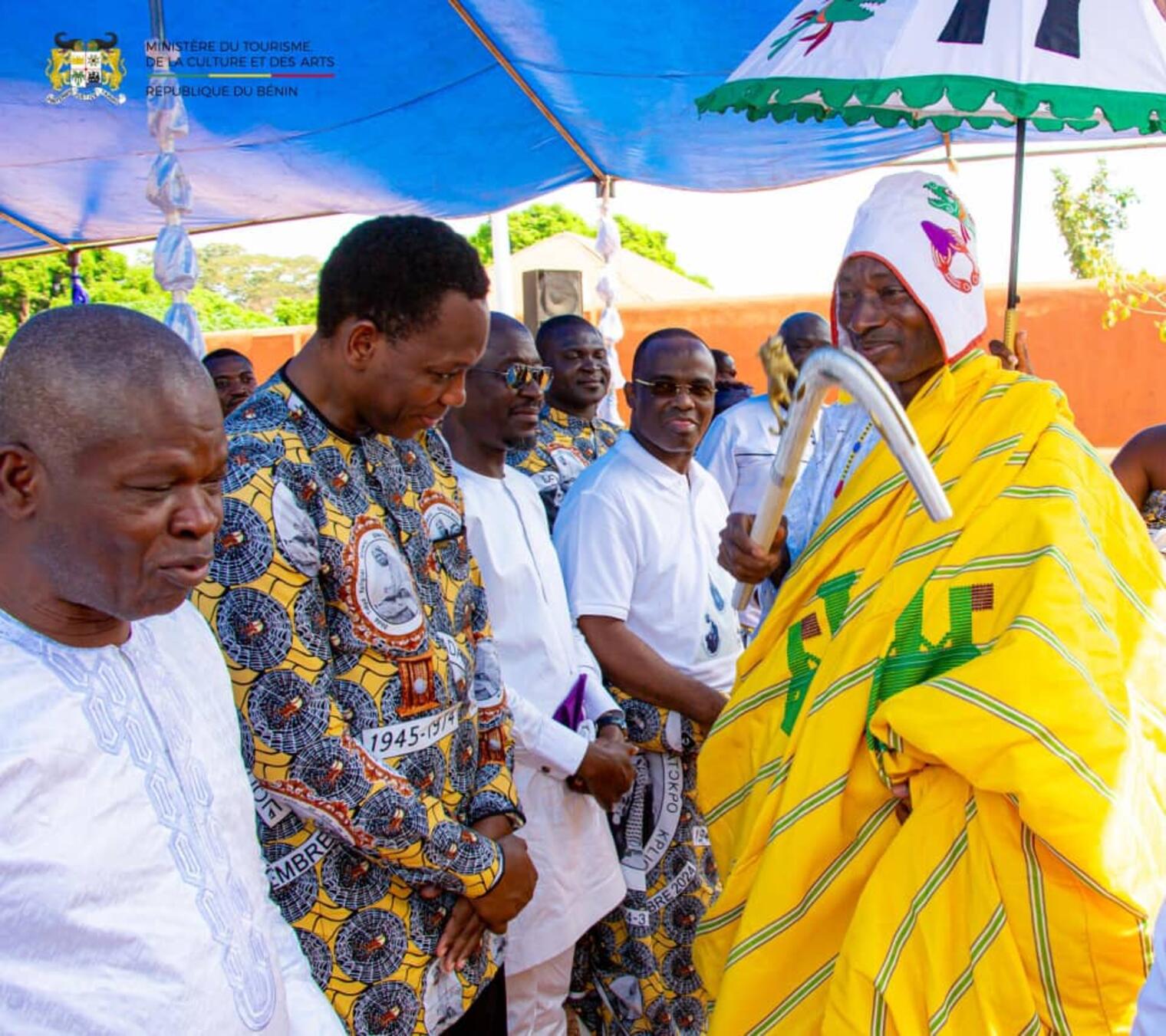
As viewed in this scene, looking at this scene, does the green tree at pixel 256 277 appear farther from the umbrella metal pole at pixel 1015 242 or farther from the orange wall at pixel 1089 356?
the umbrella metal pole at pixel 1015 242

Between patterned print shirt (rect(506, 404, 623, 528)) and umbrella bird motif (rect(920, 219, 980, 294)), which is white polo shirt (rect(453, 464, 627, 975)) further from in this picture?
umbrella bird motif (rect(920, 219, 980, 294))

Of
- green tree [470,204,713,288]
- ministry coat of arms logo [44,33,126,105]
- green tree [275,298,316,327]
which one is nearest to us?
ministry coat of arms logo [44,33,126,105]

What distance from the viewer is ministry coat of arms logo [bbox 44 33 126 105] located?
623 centimetres

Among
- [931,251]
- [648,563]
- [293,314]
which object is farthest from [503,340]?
[293,314]

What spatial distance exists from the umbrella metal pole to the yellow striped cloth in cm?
143

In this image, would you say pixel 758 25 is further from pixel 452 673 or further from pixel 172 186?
pixel 452 673

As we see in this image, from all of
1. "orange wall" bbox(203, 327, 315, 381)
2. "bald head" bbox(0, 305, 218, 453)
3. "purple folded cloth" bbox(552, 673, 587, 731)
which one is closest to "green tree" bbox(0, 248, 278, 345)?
"orange wall" bbox(203, 327, 315, 381)

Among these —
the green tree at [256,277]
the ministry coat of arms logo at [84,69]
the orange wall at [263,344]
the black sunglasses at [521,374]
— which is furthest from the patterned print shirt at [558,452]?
the green tree at [256,277]

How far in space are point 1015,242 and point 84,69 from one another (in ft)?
16.8

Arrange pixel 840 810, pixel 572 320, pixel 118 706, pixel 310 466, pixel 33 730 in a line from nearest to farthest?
1. pixel 33 730
2. pixel 118 706
3. pixel 310 466
4. pixel 840 810
5. pixel 572 320

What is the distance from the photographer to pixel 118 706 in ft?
4.20

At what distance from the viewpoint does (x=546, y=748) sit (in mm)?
2777

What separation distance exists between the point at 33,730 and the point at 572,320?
12.9 ft

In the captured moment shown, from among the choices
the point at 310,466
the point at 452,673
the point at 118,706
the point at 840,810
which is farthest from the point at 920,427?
the point at 118,706
